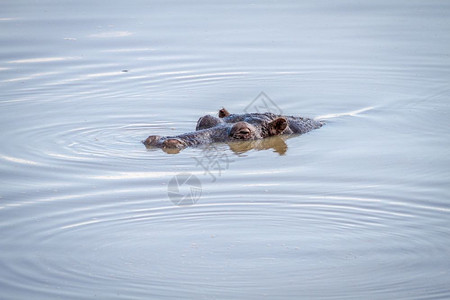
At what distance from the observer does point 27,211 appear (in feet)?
28.9

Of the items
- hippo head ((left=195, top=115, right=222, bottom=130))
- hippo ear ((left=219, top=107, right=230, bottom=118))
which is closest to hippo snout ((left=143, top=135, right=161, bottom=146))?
hippo head ((left=195, top=115, right=222, bottom=130))

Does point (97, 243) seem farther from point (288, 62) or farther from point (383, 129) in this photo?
point (288, 62)

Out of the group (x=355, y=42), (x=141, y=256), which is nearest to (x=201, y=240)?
(x=141, y=256)

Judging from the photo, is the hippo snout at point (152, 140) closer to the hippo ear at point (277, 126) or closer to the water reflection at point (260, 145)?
the water reflection at point (260, 145)

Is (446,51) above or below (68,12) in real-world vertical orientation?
below

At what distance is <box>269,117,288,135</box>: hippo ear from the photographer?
1201cm

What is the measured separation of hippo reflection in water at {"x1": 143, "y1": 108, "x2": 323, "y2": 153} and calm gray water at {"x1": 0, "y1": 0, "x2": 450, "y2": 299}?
173 millimetres

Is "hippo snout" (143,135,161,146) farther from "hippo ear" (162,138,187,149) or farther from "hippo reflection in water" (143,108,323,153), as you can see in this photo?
"hippo ear" (162,138,187,149)

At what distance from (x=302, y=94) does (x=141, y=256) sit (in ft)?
24.3

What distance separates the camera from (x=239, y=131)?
38.8ft

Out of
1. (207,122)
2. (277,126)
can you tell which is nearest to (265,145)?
(277,126)

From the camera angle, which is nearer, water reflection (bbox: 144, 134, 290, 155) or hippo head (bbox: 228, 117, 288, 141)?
water reflection (bbox: 144, 134, 290, 155)

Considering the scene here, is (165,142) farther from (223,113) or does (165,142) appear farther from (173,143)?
(223,113)

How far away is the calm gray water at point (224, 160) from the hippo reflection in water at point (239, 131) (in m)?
0.17
